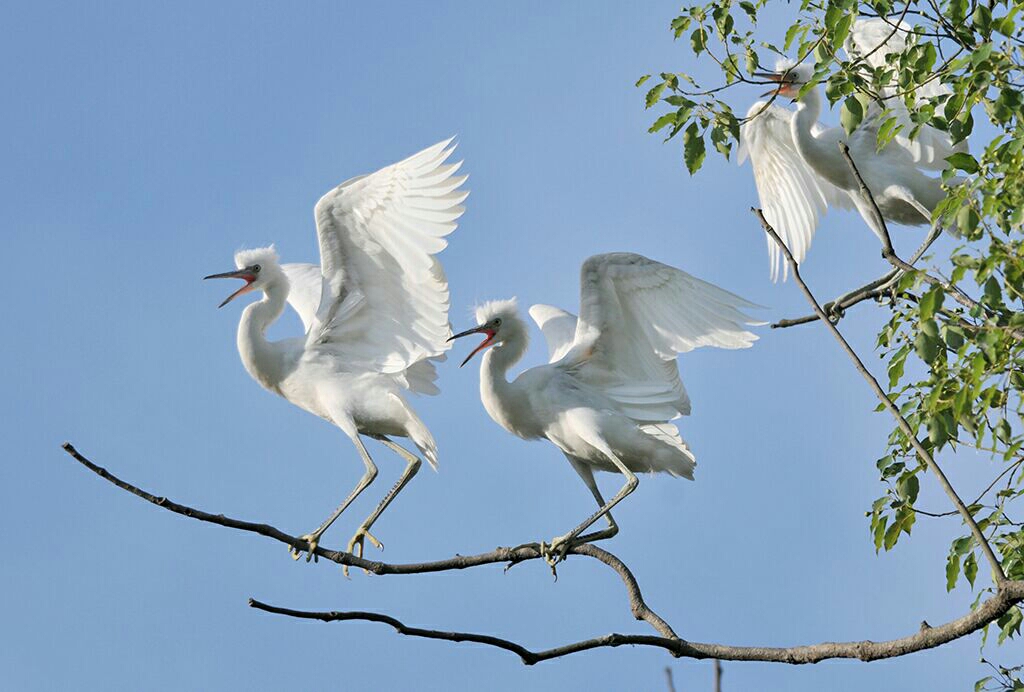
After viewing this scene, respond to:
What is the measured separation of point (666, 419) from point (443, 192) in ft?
5.17

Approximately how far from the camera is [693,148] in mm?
5559

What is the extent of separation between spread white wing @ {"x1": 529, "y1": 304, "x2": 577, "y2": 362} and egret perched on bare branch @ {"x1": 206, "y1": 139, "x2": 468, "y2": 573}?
69cm

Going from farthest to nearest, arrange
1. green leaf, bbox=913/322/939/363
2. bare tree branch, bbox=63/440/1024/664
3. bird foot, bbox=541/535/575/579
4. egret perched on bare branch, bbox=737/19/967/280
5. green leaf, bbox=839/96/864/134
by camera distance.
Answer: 1. egret perched on bare branch, bbox=737/19/967/280
2. bird foot, bbox=541/535/575/579
3. green leaf, bbox=839/96/864/134
4. green leaf, bbox=913/322/939/363
5. bare tree branch, bbox=63/440/1024/664

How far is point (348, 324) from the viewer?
26.6 ft

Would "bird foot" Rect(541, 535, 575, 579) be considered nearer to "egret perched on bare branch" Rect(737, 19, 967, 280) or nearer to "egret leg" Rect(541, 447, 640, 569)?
"egret leg" Rect(541, 447, 640, 569)

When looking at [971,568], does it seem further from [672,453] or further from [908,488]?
[672,453]

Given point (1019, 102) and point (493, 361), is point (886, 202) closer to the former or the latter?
point (493, 361)

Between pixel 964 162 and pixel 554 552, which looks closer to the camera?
pixel 964 162

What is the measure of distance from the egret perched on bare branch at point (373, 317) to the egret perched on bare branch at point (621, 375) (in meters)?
0.52

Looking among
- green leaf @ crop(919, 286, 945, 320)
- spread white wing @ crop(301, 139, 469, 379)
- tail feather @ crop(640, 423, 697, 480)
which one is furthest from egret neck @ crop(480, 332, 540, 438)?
green leaf @ crop(919, 286, 945, 320)

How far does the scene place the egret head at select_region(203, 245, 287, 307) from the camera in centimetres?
873

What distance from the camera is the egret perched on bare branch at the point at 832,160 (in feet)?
27.1

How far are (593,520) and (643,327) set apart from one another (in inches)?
38.6

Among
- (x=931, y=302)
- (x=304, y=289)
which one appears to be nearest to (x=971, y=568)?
(x=931, y=302)
